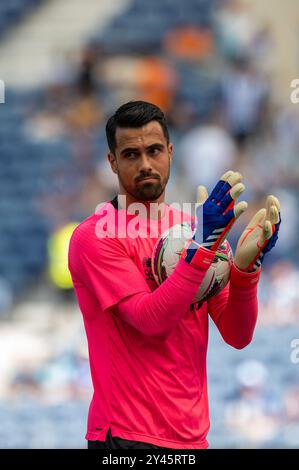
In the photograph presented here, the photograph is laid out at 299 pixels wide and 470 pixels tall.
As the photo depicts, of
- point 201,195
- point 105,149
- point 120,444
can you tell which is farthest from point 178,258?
point 105,149

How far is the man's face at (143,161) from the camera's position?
11.8 feet

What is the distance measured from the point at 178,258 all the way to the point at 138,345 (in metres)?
0.34

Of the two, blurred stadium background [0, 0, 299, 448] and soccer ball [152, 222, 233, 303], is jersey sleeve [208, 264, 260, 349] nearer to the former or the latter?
soccer ball [152, 222, 233, 303]

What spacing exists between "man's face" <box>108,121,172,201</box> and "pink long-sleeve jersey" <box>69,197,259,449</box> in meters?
0.14

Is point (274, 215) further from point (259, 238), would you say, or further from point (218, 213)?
point (218, 213)

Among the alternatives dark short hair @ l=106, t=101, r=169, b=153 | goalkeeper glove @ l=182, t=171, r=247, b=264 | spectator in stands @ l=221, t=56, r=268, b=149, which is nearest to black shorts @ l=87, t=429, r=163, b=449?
goalkeeper glove @ l=182, t=171, r=247, b=264

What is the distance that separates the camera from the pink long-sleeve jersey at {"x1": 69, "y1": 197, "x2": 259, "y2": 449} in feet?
11.7

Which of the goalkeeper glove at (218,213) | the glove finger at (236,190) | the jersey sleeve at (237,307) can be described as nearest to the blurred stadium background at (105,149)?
the jersey sleeve at (237,307)

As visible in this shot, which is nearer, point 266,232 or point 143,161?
point 266,232

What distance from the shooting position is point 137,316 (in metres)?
3.45

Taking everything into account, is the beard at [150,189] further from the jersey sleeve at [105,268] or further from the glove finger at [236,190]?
the glove finger at [236,190]

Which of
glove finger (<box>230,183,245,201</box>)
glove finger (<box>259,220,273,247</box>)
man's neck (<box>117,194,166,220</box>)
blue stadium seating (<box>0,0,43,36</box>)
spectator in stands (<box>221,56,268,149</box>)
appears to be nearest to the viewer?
glove finger (<box>230,183,245,201</box>)

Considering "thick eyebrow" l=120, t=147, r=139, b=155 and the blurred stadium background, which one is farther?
the blurred stadium background

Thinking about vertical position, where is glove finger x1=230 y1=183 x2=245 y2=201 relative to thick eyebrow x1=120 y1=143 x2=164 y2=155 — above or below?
below
